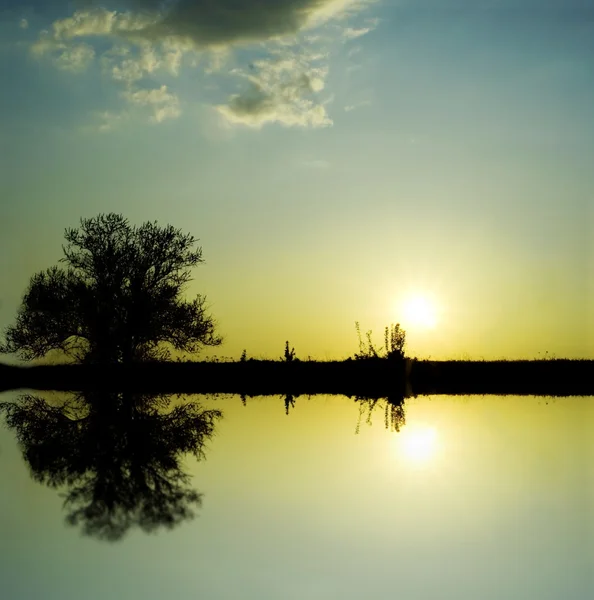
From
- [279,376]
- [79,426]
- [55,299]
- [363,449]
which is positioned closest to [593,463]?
[363,449]

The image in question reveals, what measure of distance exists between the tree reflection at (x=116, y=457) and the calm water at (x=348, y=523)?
1.03ft

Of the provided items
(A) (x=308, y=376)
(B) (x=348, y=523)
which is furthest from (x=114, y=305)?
(B) (x=348, y=523)

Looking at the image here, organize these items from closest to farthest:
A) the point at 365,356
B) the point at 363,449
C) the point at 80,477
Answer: the point at 80,477, the point at 363,449, the point at 365,356

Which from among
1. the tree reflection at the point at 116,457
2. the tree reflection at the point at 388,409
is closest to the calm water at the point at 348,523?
the tree reflection at the point at 116,457

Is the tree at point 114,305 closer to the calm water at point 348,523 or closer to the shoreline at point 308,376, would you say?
the shoreline at point 308,376

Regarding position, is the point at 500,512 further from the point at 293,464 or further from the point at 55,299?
the point at 55,299

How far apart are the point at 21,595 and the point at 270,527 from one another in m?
3.28

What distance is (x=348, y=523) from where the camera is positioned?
10.3 metres

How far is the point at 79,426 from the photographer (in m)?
20.9

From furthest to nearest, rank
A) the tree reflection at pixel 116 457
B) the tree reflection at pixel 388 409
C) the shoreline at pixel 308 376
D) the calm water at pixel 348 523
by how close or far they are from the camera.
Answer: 1. the shoreline at pixel 308 376
2. the tree reflection at pixel 388 409
3. the tree reflection at pixel 116 457
4. the calm water at pixel 348 523

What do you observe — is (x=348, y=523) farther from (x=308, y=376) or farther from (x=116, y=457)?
(x=308, y=376)

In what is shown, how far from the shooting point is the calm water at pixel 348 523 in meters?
8.44

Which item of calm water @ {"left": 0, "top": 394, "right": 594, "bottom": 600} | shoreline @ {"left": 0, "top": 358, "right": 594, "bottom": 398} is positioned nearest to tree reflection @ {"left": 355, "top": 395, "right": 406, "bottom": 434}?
calm water @ {"left": 0, "top": 394, "right": 594, "bottom": 600}

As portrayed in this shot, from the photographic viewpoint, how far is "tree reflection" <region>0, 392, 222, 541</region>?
10844mm
